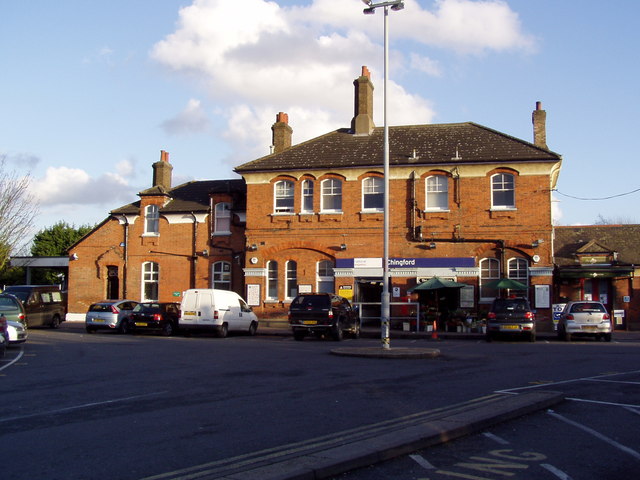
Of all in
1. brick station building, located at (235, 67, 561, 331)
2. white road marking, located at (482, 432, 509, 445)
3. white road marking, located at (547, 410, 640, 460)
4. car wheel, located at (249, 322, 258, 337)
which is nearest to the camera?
white road marking, located at (547, 410, 640, 460)

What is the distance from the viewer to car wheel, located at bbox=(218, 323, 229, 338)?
27533 mm

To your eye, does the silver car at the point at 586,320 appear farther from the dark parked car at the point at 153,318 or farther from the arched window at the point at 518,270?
the dark parked car at the point at 153,318

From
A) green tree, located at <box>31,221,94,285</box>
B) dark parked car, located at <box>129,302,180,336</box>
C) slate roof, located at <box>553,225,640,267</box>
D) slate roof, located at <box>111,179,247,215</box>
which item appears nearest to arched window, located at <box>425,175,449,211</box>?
slate roof, located at <box>553,225,640,267</box>

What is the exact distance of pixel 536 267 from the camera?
30375mm

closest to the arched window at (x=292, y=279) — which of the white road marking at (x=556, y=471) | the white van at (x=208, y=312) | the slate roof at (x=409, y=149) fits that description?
the slate roof at (x=409, y=149)

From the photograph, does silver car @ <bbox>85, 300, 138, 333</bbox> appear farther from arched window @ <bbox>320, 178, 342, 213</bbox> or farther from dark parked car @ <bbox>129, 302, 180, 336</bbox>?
arched window @ <bbox>320, 178, 342, 213</bbox>

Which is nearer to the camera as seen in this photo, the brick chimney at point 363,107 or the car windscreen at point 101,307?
the car windscreen at point 101,307

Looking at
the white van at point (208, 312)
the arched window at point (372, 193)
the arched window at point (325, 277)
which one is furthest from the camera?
the arched window at point (325, 277)

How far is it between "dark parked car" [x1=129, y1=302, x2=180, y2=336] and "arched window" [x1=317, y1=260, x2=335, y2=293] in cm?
766

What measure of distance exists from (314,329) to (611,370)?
12242mm

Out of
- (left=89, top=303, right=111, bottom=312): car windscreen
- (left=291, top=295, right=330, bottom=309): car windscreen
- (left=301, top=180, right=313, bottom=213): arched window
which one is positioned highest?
(left=301, top=180, right=313, bottom=213): arched window

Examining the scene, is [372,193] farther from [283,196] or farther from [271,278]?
[271,278]

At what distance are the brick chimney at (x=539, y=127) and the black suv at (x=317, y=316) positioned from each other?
13876mm

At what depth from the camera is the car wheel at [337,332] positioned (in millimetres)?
25375
